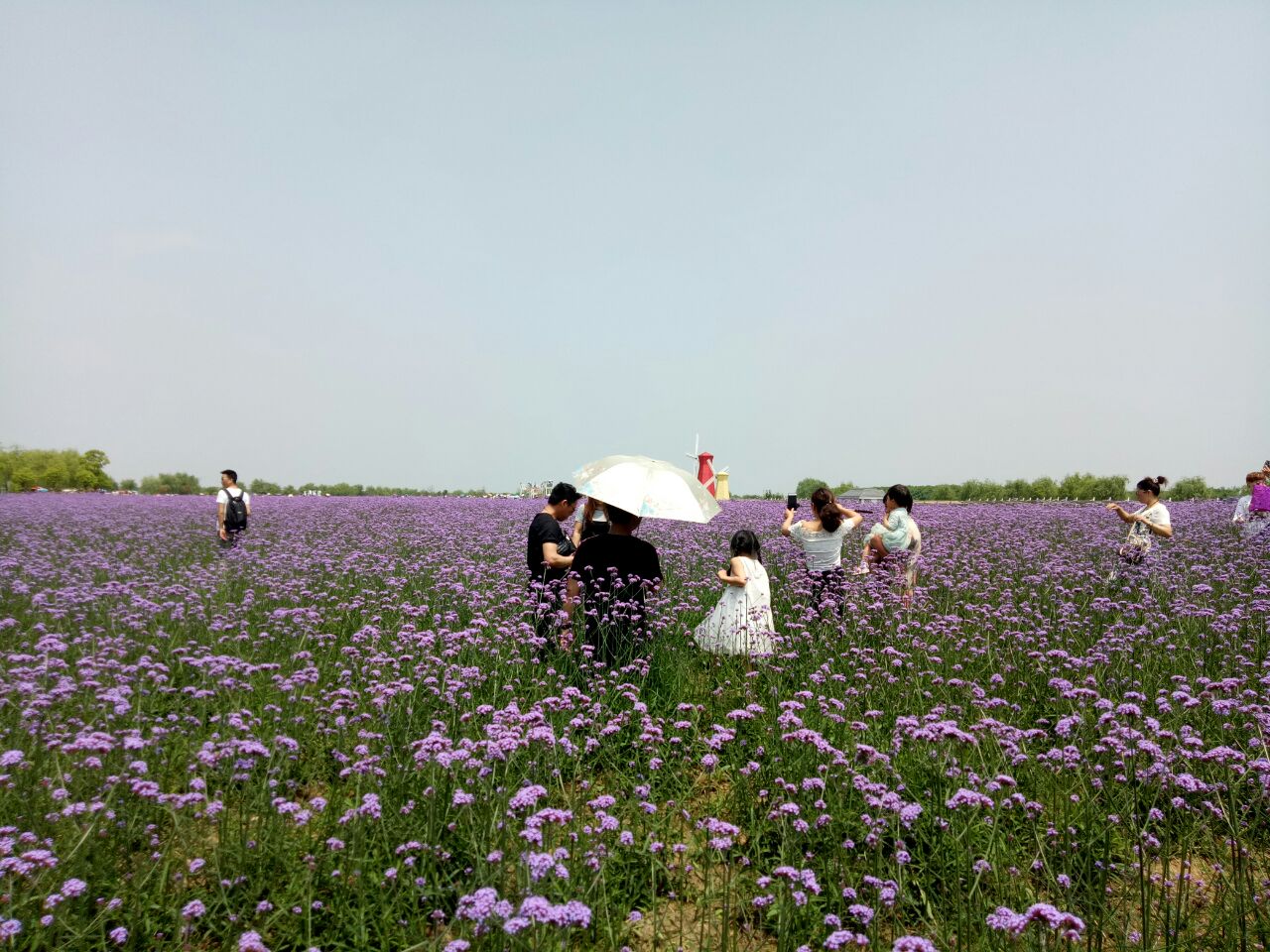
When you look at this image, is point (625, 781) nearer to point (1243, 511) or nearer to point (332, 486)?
point (1243, 511)

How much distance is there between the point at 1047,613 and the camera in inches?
261

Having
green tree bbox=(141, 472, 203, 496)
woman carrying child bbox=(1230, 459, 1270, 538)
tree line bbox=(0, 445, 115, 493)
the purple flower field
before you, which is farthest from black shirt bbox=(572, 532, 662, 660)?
tree line bbox=(0, 445, 115, 493)

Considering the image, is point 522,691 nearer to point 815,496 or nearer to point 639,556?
point 639,556

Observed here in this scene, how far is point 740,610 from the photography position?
552cm

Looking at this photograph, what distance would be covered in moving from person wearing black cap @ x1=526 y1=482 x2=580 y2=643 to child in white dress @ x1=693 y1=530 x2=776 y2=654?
125 centimetres

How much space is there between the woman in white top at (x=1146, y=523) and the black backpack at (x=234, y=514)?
35.4ft

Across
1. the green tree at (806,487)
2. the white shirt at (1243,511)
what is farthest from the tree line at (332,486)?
the white shirt at (1243,511)

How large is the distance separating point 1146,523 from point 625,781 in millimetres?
6887

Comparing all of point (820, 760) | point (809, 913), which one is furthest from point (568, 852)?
point (820, 760)

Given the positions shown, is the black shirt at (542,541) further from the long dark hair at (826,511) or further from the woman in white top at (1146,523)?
the woman in white top at (1146,523)

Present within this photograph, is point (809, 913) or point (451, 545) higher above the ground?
point (451, 545)

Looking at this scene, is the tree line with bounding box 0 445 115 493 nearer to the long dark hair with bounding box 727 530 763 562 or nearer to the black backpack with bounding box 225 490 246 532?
the black backpack with bounding box 225 490 246 532

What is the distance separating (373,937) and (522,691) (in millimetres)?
1943

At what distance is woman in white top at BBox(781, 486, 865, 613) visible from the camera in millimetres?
6676
